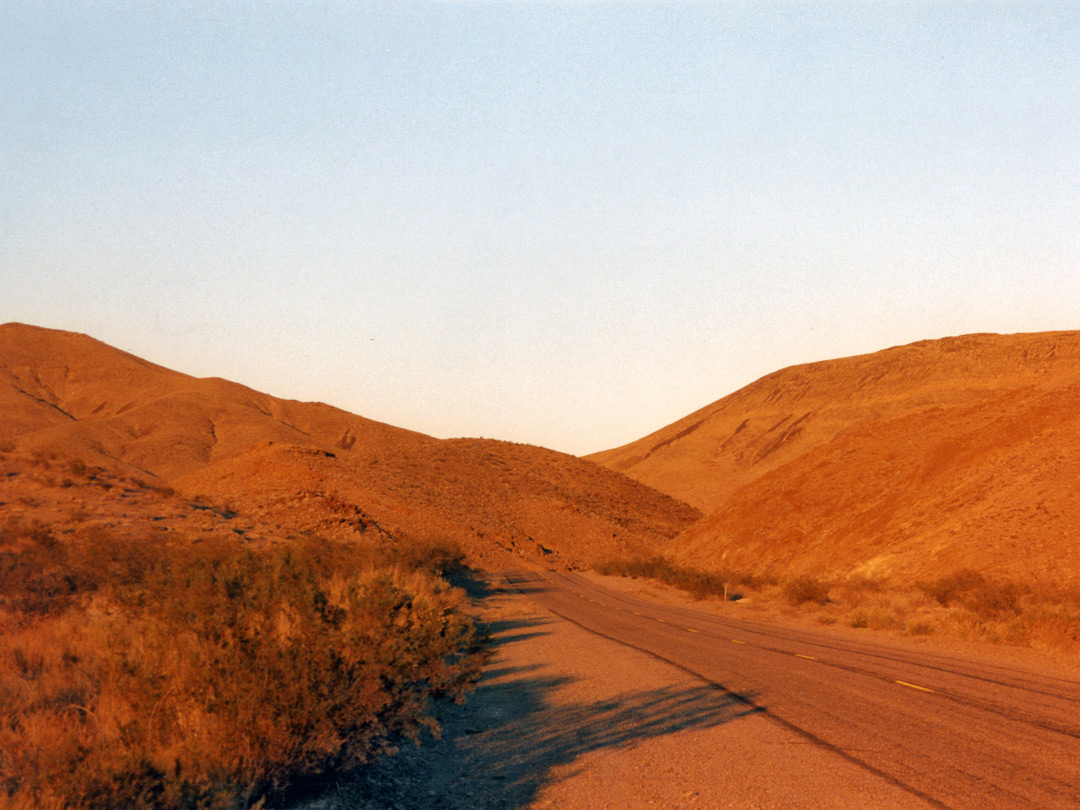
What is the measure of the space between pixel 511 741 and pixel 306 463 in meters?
59.9

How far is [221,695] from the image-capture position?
6.73m

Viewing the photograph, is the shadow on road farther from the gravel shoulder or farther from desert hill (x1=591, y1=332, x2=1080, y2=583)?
desert hill (x1=591, y1=332, x2=1080, y2=583)

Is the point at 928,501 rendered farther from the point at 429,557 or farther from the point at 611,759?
the point at 611,759

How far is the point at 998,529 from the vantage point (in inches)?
1142

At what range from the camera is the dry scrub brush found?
19.2ft

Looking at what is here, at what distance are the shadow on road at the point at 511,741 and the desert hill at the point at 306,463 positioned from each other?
30.7 m

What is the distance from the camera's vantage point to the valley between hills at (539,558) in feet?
23.3

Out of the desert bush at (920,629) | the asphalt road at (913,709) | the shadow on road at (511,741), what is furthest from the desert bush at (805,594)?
the shadow on road at (511,741)

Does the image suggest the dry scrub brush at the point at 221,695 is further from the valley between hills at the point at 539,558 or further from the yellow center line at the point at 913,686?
the yellow center line at the point at 913,686

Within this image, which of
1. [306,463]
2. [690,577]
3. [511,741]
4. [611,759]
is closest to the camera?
[611,759]

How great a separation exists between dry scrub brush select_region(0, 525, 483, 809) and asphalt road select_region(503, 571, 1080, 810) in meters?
4.39

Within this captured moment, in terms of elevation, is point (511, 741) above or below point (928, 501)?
below

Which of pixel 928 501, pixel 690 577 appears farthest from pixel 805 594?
pixel 928 501

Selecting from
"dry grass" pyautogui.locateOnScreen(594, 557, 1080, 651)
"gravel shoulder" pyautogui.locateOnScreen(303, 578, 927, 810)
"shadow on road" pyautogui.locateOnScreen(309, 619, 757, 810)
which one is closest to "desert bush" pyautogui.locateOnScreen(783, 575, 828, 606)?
"dry grass" pyautogui.locateOnScreen(594, 557, 1080, 651)
